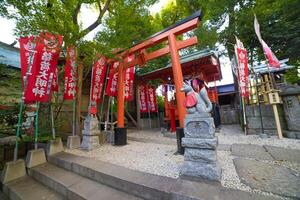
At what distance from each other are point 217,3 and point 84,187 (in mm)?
13205

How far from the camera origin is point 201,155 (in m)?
2.63

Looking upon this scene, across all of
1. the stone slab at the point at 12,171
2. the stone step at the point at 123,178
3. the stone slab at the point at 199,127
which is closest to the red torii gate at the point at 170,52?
the stone slab at the point at 199,127

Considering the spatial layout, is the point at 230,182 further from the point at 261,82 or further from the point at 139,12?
the point at 139,12

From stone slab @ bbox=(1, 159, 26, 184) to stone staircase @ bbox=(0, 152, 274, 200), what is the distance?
0.41 ft

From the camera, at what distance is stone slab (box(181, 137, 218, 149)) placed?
8.35ft

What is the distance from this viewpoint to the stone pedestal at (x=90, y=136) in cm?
518

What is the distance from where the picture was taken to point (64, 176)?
3.67 m

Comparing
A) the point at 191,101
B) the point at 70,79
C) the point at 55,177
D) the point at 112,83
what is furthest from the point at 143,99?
the point at 191,101

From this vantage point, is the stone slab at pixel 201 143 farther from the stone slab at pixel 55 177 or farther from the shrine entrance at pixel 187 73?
the shrine entrance at pixel 187 73

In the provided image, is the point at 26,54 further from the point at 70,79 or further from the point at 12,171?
the point at 12,171

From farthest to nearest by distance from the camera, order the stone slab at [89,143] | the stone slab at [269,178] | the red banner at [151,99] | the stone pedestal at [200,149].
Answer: the red banner at [151,99] → the stone slab at [89,143] → the stone pedestal at [200,149] → the stone slab at [269,178]

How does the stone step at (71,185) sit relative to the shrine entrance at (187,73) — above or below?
below

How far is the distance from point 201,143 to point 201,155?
0.21m

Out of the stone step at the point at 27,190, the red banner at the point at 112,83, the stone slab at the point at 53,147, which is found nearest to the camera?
the stone step at the point at 27,190
